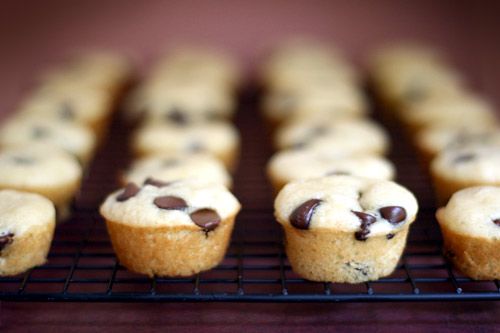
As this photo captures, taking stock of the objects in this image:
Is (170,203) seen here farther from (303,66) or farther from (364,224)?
(303,66)

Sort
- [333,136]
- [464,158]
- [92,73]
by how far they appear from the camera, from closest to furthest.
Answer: [464,158] → [333,136] → [92,73]

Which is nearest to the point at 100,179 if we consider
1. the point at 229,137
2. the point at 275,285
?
the point at 229,137

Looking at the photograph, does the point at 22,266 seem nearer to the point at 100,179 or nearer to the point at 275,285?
the point at 275,285

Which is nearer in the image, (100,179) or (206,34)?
(100,179)

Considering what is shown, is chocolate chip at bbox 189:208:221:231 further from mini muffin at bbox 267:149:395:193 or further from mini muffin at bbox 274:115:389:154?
mini muffin at bbox 274:115:389:154

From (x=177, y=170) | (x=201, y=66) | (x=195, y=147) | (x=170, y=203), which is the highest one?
(x=170, y=203)

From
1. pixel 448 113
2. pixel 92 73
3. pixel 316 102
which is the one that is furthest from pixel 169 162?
pixel 92 73
